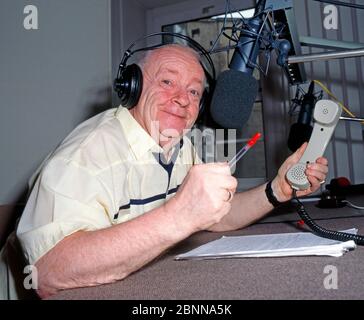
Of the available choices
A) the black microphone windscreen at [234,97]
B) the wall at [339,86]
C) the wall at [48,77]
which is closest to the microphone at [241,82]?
the black microphone windscreen at [234,97]

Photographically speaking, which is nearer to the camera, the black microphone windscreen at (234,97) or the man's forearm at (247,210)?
the black microphone windscreen at (234,97)

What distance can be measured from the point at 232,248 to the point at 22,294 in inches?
18.8

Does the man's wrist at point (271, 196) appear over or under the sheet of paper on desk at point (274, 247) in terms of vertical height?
over

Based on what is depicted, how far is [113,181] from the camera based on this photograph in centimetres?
65

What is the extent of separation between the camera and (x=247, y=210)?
3.01 feet

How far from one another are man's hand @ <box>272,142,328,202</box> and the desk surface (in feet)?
0.78

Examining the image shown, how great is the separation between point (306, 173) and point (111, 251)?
1.59ft

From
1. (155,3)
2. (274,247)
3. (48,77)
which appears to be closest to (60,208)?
(274,247)

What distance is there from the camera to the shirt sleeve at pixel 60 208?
53cm

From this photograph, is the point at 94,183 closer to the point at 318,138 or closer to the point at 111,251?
the point at 111,251

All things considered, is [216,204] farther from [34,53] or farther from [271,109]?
[34,53]

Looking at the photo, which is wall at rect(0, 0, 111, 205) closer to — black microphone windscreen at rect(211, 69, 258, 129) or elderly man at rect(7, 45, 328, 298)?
elderly man at rect(7, 45, 328, 298)

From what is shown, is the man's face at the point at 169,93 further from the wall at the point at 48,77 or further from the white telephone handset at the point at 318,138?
the wall at the point at 48,77

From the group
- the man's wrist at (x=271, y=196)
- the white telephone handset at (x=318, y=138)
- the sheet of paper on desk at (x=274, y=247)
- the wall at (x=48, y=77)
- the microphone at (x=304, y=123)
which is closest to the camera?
the sheet of paper on desk at (x=274, y=247)
